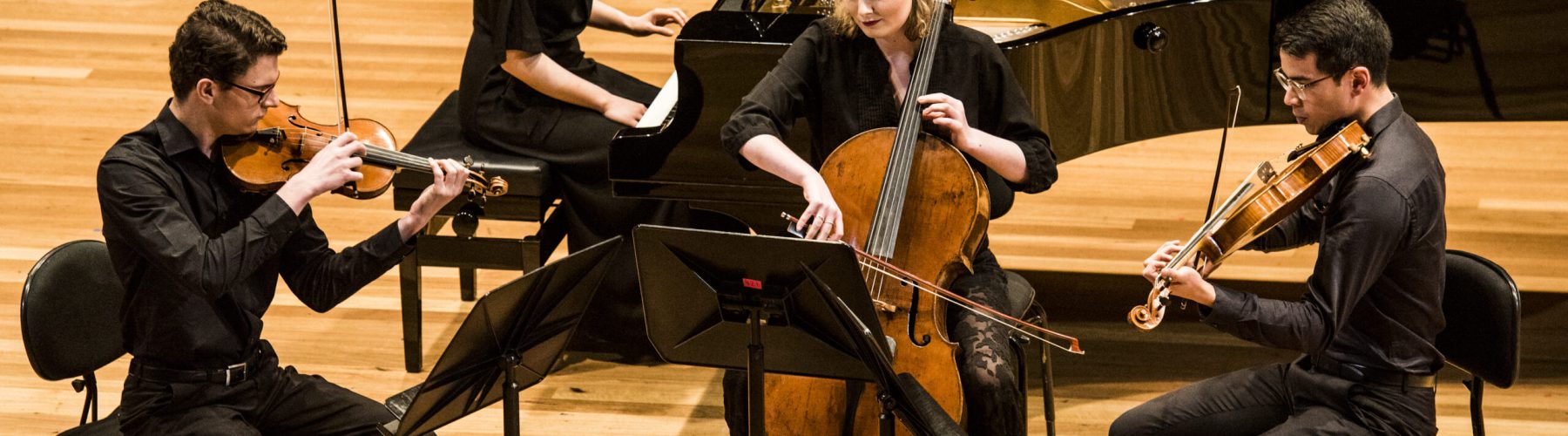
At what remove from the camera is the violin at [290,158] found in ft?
9.96

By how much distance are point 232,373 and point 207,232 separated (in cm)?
27

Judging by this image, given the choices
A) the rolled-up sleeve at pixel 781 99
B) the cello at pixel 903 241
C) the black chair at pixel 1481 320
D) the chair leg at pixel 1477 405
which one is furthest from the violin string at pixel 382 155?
the chair leg at pixel 1477 405

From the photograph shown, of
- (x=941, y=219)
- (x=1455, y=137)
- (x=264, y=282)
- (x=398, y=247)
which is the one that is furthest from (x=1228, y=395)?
A: (x=1455, y=137)

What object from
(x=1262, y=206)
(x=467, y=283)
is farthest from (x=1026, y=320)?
(x=467, y=283)

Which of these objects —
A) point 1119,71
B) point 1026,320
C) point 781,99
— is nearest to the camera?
point 781,99

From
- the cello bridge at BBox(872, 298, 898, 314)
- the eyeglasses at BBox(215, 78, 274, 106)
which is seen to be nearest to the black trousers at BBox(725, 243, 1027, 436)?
the cello bridge at BBox(872, 298, 898, 314)

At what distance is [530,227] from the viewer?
5.31 meters

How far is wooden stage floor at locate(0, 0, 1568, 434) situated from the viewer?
4.11m

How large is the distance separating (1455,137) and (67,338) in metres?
5.09

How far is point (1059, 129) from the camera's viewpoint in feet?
12.5

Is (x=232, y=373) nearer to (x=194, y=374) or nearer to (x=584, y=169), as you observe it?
(x=194, y=374)

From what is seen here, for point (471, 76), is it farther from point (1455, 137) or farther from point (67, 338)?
point (1455, 137)

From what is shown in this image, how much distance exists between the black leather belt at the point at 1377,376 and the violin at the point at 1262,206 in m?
0.38

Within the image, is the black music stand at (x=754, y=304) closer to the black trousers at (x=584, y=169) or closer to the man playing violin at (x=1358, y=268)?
the man playing violin at (x=1358, y=268)
